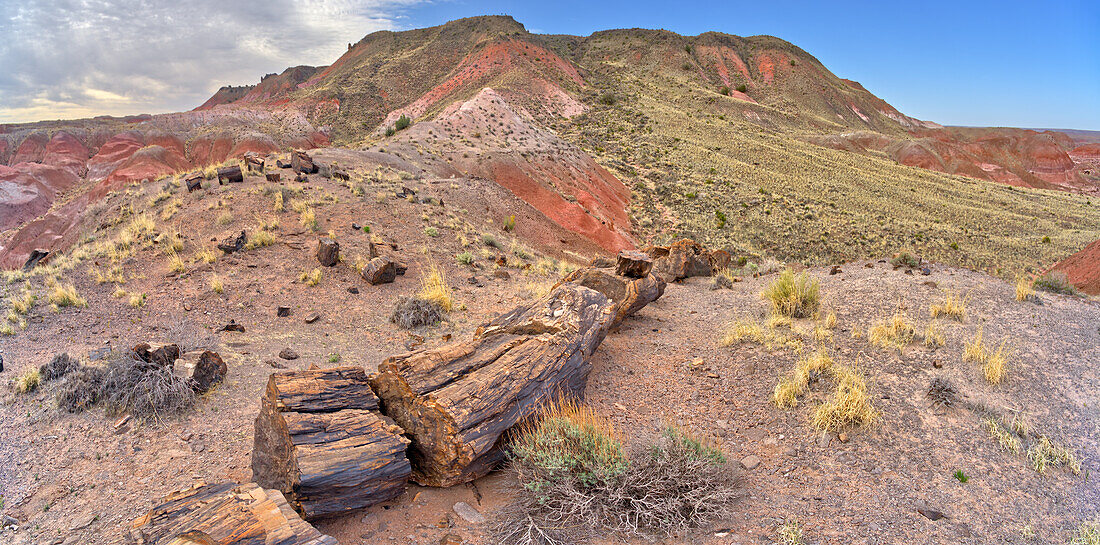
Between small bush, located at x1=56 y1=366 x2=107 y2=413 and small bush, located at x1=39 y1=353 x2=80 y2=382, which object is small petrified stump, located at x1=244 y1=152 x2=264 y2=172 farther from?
small bush, located at x1=56 y1=366 x2=107 y2=413

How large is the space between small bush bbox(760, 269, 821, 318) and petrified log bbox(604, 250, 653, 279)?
2.30m

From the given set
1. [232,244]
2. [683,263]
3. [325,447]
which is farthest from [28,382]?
[683,263]

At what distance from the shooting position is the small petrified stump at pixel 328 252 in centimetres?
1045

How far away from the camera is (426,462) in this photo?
4.51 meters

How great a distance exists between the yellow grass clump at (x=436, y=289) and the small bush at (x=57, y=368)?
485 centimetres

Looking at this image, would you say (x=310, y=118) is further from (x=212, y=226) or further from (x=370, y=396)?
(x=370, y=396)

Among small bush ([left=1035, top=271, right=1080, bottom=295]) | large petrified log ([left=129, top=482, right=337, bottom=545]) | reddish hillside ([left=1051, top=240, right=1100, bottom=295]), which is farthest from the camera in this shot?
reddish hillside ([left=1051, top=240, right=1100, bottom=295])

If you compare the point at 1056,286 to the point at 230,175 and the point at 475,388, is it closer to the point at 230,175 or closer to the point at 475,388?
the point at 475,388

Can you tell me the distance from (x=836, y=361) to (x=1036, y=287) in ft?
20.5

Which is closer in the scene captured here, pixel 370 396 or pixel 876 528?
pixel 876 528

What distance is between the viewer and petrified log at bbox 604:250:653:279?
30.5 feet

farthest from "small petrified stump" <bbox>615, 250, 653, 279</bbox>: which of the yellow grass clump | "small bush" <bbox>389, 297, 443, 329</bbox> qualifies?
"small bush" <bbox>389, 297, 443, 329</bbox>

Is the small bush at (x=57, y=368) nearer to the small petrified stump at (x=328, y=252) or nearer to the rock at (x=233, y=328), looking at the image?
the rock at (x=233, y=328)

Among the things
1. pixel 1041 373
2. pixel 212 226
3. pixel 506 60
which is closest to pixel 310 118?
pixel 506 60
